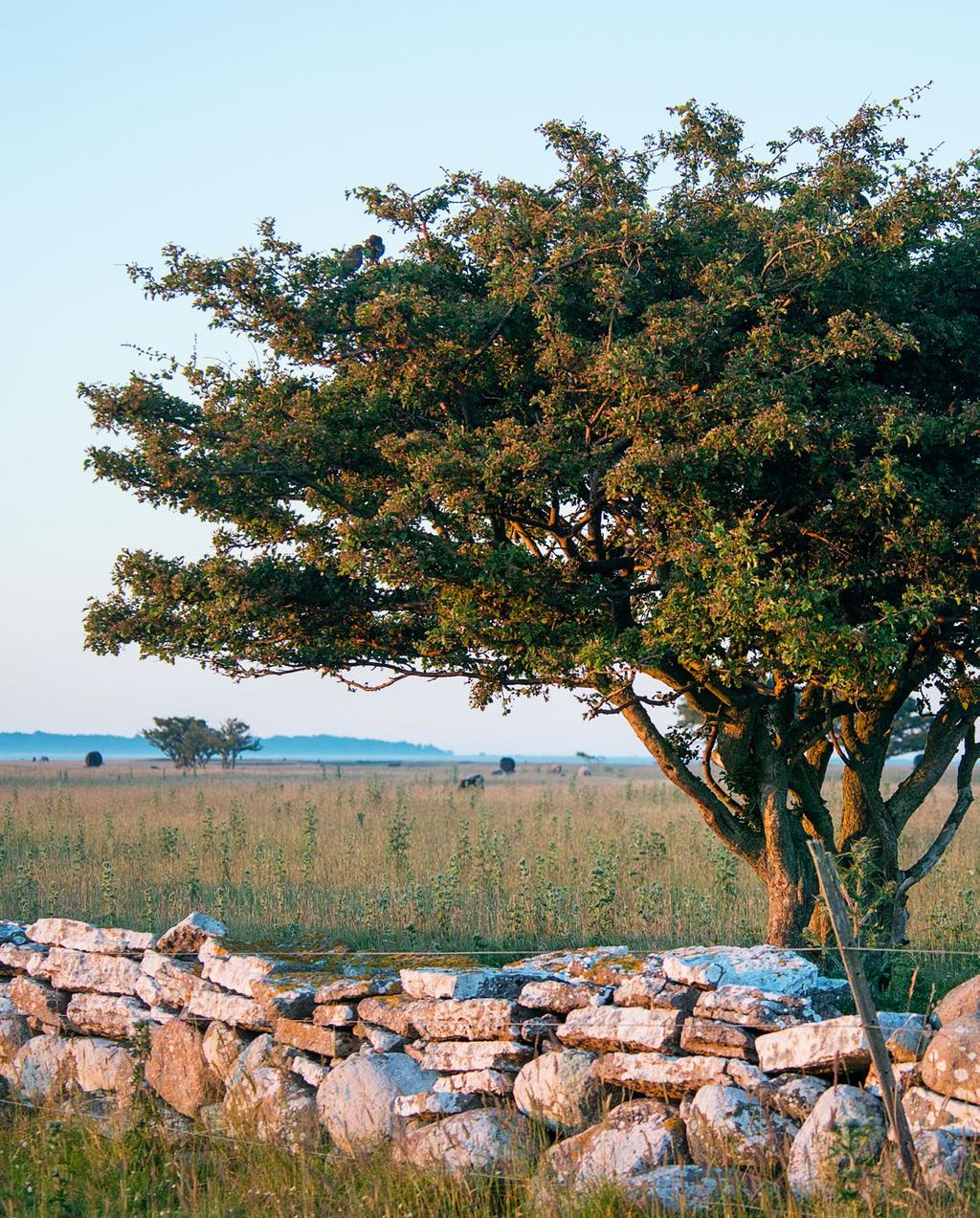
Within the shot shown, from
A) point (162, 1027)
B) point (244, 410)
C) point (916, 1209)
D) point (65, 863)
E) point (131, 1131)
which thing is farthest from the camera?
point (65, 863)

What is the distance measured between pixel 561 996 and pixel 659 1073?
871mm

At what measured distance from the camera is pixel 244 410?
35.1ft

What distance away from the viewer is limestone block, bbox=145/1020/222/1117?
8031 millimetres

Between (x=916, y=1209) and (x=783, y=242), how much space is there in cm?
699

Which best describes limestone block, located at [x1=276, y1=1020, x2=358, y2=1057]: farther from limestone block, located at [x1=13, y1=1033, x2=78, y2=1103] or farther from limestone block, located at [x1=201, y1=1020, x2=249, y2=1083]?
limestone block, located at [x1=13, y1=1033, x2=78, y2=1103]

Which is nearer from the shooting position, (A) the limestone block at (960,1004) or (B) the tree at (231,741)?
(A) the limestone block at (960,1004)

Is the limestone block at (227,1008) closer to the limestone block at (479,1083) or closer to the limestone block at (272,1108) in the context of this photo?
the limestone block at (272,1108)

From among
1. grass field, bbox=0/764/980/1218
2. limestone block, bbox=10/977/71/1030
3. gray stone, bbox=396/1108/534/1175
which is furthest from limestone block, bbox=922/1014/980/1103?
limestone block, bbox=10/977/71/1030

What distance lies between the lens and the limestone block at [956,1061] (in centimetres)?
547

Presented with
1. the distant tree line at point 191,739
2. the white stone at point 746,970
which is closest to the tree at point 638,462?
the white stone at point 746,970

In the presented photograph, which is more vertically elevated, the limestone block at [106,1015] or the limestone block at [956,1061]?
the limestone block at [956,1061]

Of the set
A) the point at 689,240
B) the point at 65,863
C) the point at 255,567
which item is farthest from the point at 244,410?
the point at 65,863

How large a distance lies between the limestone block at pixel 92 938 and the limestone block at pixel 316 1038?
1.87 meters

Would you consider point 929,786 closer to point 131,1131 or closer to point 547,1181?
point 547,1181
